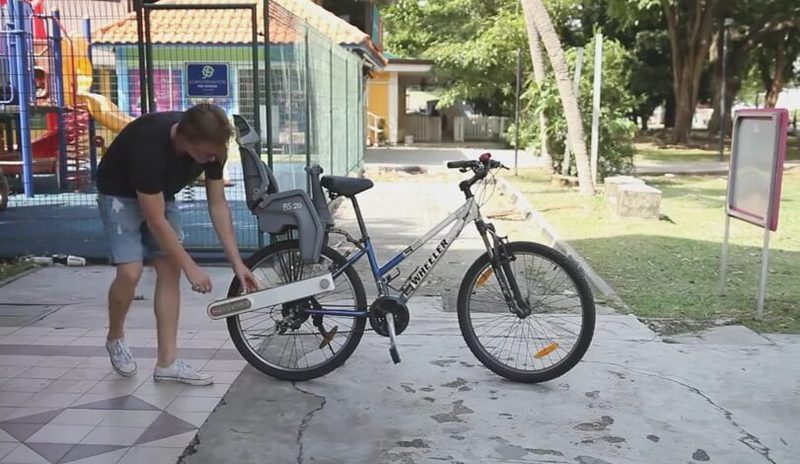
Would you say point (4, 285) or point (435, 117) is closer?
point (4, 285)

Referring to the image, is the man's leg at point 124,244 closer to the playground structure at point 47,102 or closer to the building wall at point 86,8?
the playground structure at point 47,102

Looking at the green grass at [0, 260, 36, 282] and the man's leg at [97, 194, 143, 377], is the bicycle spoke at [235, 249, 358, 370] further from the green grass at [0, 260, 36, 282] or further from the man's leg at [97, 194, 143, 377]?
the green grass at [0, 260, 36, 282]

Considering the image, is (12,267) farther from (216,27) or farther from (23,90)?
(23,90)

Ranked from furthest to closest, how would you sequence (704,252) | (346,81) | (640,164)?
(640,164) → (346,81) → (704,252)

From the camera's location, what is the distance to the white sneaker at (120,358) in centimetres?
436

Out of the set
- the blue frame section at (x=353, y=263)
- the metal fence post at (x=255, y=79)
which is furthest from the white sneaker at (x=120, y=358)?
the metal fence post at (x=255, y=79)

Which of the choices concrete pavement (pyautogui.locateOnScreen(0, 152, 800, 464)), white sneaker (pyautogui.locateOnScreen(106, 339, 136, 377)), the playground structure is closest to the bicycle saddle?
concrete pavement (pyautogui.locateOnScreen(0, 152, 800, 464))

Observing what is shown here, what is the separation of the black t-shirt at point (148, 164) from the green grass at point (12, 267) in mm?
3282

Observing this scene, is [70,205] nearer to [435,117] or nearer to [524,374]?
[524,374]

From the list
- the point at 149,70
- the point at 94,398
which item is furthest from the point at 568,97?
the point at 94,398

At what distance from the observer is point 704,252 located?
28.1ft

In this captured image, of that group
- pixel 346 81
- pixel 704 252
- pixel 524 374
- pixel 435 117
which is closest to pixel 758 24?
pixel 435 117

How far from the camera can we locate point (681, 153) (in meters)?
26.2

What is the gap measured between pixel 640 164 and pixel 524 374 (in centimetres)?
1818
